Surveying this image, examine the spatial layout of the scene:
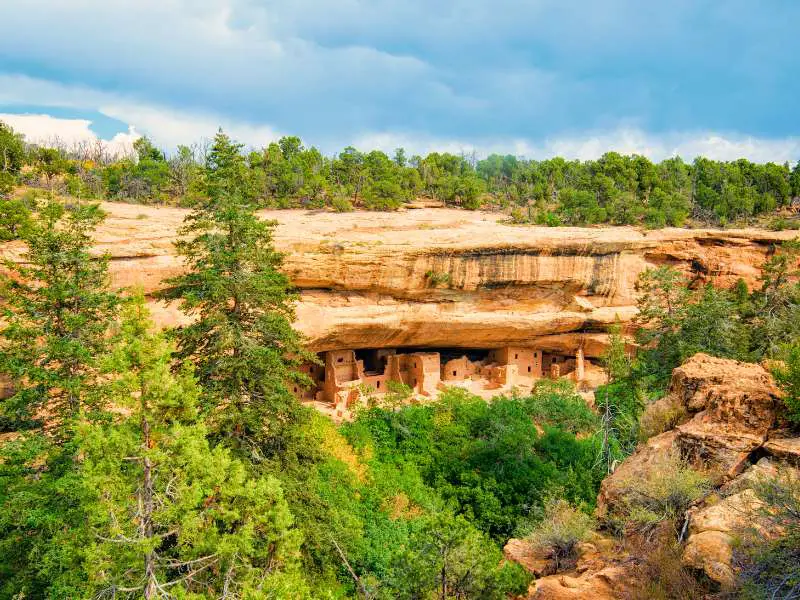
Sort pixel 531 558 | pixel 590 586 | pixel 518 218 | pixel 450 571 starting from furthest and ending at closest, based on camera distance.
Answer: pixel 518 218 → pixel 531 558 → pixel 450 571 → pixel 590 586

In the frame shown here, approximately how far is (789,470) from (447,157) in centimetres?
4172

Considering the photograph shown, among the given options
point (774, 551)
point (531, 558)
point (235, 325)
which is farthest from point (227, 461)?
point (774, 551)

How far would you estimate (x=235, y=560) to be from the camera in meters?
6.53

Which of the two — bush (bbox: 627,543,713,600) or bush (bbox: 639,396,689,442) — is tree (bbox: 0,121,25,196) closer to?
bush (bbox: 639,396,689,442)

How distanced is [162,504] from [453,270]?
13174 mm

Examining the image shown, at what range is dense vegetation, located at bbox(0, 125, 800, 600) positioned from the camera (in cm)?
616

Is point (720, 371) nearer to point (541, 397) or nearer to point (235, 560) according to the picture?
point (235, 560)

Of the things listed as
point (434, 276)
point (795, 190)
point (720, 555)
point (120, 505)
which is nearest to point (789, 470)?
point (720, 555)

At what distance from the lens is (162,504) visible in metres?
6.18

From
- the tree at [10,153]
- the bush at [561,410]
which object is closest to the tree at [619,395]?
the bush at [561,410]

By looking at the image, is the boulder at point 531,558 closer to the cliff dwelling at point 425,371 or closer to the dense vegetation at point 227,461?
the dense vegetation at point 227,461

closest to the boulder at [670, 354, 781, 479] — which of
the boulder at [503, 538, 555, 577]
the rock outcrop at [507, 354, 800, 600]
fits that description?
the rock outcrop at [507, 354, 800, 600]

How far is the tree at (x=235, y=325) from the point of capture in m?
9.18

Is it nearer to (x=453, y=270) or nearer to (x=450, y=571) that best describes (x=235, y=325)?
(x=450, y=571)
